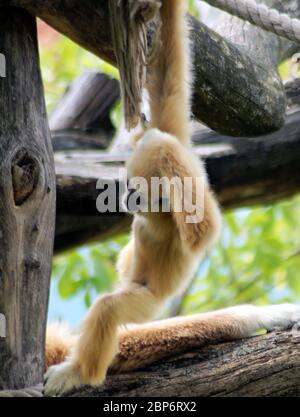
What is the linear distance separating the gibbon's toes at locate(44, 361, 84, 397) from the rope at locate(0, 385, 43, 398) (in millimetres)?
177

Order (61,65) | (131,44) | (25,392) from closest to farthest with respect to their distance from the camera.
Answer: (131,44), (25,392), (61,65)

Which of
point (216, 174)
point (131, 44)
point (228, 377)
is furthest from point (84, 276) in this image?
point (131, 44)

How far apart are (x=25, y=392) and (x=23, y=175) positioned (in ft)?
2.72

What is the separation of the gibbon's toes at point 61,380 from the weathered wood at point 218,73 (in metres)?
1.27

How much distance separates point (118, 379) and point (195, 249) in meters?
0.65

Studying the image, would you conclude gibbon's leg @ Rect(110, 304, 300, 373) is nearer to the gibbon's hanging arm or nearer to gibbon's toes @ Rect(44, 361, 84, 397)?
gibbon's toes @ Rect(44, 361, 84, 397)

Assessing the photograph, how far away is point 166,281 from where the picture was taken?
3.34 metres

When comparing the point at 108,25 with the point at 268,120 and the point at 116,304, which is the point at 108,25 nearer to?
the point at 268,120

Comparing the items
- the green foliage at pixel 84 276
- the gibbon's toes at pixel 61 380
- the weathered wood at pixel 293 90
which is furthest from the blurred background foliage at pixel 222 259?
the gibbon's toes at pixel 61 380

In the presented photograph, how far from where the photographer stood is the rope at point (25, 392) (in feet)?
8.80

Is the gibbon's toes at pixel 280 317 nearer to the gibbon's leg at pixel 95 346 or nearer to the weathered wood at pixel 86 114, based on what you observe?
the gibbon's leg at pixel 95 346

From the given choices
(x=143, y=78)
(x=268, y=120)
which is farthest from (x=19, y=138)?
(x=268, y=120)

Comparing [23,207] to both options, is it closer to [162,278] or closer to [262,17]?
[162,278]

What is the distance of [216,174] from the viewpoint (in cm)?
492
